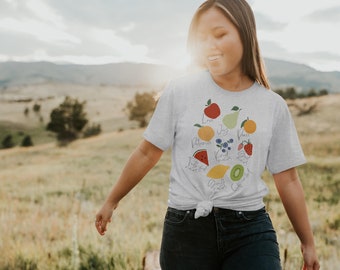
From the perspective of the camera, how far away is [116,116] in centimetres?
7412

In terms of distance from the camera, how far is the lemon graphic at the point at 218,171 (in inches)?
94.9

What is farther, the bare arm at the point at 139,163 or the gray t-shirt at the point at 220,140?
the bare arm at the point at 139,163

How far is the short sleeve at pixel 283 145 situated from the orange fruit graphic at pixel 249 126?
0.15m

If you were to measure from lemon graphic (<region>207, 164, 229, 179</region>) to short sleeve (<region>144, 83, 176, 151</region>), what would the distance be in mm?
260

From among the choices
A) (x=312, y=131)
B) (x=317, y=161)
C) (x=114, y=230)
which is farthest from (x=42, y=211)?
(x=312, y=131)

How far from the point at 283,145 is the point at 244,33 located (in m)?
0.59

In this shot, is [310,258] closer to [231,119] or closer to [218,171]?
[218,171]

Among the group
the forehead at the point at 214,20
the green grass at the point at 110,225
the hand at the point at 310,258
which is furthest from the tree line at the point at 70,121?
the forehead at the point at 214,20

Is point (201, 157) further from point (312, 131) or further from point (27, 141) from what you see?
point (27, 141)

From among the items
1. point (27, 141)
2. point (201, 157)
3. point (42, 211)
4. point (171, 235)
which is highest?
point (201, 157)


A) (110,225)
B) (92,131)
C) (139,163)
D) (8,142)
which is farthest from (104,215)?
(92,131)

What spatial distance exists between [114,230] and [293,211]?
11.2 feet

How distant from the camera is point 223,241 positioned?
2.37 m

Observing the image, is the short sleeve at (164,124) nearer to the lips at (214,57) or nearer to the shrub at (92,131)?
the lips at (214,57)
